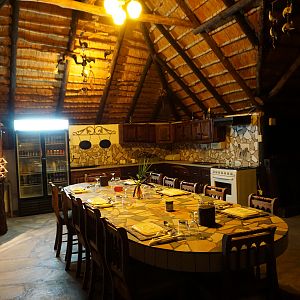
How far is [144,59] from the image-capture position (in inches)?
324

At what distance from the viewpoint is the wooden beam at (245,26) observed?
5.43m

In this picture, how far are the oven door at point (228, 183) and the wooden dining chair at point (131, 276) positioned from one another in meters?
4.29

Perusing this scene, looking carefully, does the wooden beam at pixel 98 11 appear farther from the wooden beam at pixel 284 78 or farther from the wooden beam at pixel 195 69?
the wooden beam at pixel 284 78

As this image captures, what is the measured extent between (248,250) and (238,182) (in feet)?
15.8

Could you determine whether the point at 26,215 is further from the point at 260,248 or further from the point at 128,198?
the point at 260,248

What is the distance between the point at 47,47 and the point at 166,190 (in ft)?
14.0

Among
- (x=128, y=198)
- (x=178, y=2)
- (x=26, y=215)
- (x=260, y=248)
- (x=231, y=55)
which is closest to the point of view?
(x=260, y=248)

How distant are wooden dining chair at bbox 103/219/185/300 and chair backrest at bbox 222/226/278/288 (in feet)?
2.11

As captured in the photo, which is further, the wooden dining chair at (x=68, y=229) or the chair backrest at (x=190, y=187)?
the chair backrest at (x=190, y=187)

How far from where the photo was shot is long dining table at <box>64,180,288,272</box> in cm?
241

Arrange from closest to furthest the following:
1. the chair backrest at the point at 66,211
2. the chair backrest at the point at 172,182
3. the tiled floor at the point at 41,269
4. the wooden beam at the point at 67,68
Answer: the tiled floor at the point at 41,269
the chair backrest at the point at 66,211
the chair backrest at the point at 172,182
the wooden beam at the point at 67,68

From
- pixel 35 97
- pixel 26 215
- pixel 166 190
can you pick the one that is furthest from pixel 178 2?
pixel 26 215

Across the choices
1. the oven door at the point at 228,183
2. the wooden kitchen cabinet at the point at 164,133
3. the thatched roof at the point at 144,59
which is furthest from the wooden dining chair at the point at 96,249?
the wooden kitchen cabinet at the point at 164,133

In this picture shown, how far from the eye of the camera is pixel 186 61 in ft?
24.0
